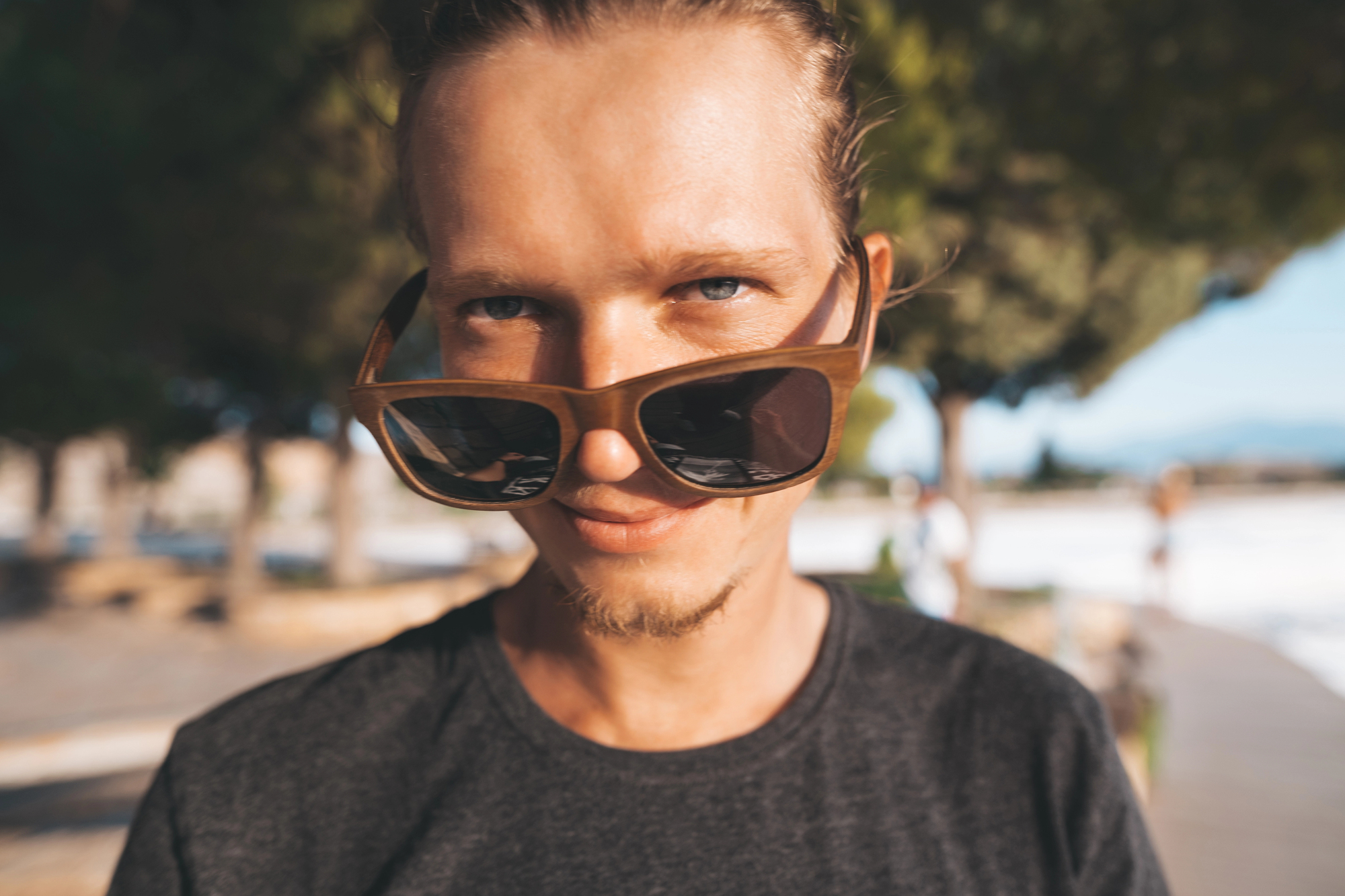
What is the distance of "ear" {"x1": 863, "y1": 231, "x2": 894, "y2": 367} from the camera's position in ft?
3.68

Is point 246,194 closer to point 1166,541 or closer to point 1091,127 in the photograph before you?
point 1091,127

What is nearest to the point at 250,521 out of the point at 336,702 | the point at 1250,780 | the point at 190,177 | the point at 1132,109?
the point at 190,177

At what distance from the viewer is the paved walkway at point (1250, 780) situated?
424 cm

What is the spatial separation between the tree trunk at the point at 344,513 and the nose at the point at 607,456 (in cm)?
1186

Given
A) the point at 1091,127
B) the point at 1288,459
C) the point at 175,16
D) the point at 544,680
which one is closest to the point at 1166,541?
the point at 1091,127

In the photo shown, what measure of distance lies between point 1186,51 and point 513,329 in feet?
16.9

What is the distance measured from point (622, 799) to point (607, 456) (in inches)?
19.4

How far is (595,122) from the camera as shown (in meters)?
0.80

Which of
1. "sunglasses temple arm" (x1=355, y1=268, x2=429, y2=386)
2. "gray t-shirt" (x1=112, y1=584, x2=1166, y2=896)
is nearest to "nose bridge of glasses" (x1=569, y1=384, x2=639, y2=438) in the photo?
"sunglasses temple arm" (x1=355, y1=268, x2=429, y2=386)

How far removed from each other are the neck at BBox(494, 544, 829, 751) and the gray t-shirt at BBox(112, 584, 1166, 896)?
4 cm

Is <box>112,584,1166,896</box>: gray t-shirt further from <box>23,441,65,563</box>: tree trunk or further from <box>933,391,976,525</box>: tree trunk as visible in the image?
<box>23,441,65,563</box>: tree trunk

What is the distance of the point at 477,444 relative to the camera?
945 mm

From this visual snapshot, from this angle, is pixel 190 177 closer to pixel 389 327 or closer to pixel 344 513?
pixel 344 513

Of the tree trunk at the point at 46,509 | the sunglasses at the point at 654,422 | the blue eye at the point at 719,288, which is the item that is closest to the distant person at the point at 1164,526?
the sunglasses at the point at 654,422
